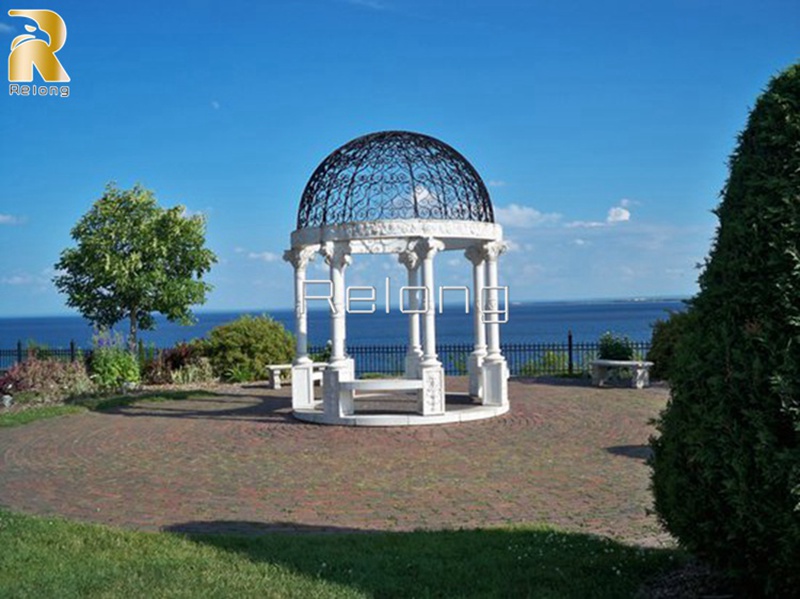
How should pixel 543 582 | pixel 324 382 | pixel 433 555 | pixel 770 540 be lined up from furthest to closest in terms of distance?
1. pixel 324 382
2. pixel 433 555
3. pixel 543 582
4. pixel 770 540

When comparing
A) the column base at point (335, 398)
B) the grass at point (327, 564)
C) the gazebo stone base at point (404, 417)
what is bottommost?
the grass at point (327, 564)

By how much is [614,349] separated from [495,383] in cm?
728

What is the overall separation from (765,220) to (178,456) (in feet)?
32.7

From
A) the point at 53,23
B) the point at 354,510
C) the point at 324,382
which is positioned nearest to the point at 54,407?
the point at 324,382

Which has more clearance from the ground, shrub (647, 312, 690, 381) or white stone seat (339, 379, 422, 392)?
Answer: shrub (647, 312, 690, 381)

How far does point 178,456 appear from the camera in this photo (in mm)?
12320

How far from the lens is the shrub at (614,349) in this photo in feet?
71.7

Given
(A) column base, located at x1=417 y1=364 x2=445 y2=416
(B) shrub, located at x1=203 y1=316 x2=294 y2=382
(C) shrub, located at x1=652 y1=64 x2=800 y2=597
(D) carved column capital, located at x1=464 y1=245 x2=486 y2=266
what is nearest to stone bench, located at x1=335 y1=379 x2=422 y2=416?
(A) column base, located at x1=417 y1=364 x2=445 y2=416

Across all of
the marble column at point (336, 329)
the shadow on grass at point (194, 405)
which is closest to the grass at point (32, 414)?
the shadow on grass at point (194, 405)

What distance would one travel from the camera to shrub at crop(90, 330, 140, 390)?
21.8 m

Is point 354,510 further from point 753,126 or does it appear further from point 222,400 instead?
point 222,400

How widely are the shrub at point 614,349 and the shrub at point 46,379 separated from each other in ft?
47.4

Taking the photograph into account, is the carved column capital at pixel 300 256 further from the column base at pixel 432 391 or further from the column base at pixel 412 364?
the column base at pixel 432 391

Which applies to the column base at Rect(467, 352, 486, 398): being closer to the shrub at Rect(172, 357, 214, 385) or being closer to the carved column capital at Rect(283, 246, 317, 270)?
the carved column capital at Rect(283, 246, 317, 270)
